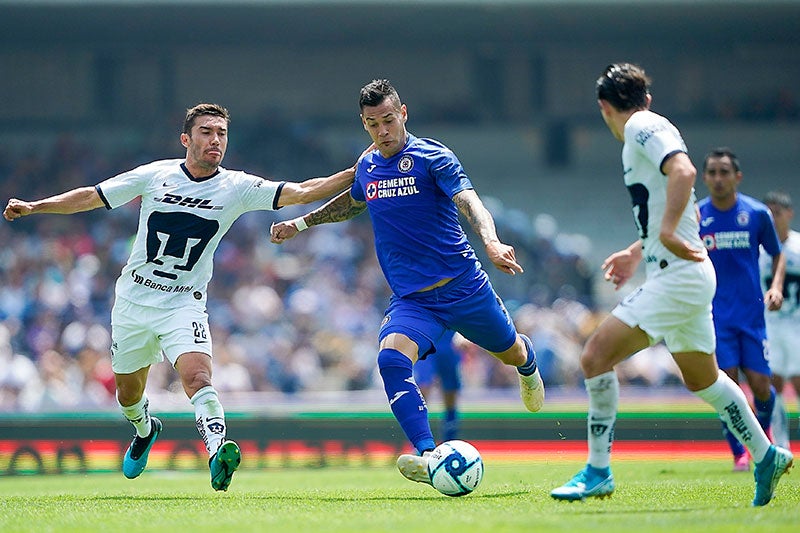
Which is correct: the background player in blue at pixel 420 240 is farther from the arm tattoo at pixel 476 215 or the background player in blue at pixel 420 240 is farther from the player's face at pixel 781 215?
the player's face at pixel 781 215

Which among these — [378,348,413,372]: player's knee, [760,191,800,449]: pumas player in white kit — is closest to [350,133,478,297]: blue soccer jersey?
[378,348,413,372]: player's knee

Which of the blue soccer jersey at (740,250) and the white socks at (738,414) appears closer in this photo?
the white socks at (738,414)

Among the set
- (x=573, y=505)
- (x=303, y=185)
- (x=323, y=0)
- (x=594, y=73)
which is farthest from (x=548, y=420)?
(x=594, y=73)

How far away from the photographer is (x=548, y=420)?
51.2ft

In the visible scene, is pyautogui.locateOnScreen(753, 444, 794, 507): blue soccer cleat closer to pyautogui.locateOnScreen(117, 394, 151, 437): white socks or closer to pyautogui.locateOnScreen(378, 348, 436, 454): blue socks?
pyautogui.locateOnScreen(378, 348, 436, 454): blue socks

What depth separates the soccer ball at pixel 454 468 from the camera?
7.57m

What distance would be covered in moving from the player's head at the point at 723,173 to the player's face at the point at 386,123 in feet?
11.4

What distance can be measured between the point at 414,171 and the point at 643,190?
188 cm

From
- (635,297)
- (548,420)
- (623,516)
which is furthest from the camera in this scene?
(548,420)

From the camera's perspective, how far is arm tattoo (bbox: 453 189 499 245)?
7688 mm

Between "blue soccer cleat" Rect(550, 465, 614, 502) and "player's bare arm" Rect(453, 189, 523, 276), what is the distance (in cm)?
134

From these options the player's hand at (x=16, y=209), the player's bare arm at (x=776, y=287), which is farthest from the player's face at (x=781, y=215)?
the player's hand at (x=16, y=209)

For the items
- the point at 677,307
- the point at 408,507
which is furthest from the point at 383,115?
the point at 408,507

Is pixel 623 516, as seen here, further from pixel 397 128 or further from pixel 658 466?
pixel 658 466
